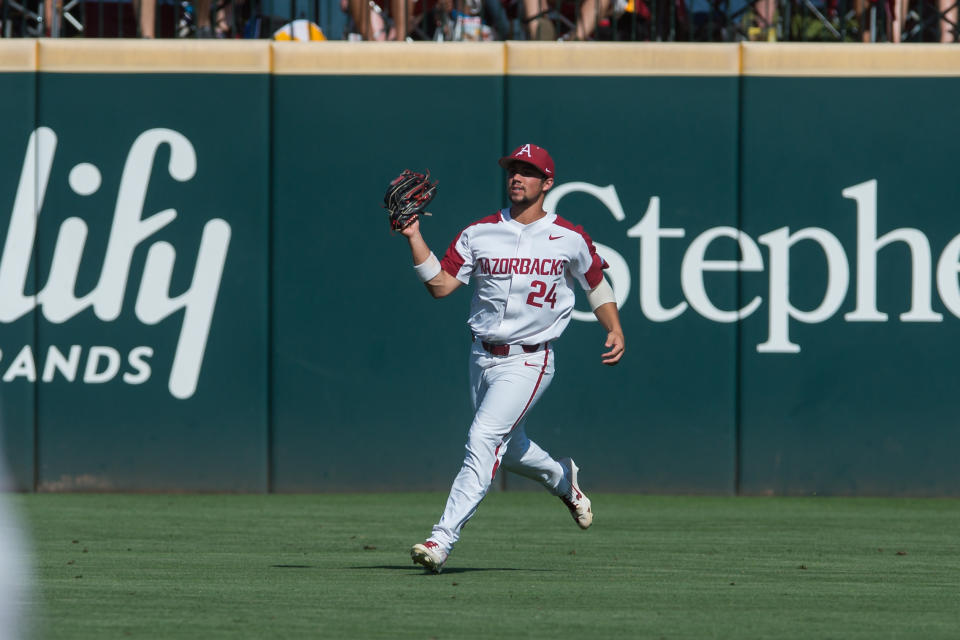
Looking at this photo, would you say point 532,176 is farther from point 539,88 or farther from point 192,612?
point 539,88

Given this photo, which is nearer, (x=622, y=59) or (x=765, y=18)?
(x=622, y=59)

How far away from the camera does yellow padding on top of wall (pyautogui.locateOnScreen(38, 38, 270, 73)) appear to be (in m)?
11.0

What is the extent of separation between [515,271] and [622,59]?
4.14 metres

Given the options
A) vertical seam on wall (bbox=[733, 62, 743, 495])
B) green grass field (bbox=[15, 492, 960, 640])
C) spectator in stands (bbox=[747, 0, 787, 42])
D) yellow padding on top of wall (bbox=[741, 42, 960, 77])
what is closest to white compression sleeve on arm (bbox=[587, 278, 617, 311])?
green grass field (bbox=[15, 492, 960, 640])

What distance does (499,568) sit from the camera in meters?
7.41

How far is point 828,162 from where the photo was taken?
11.2 metres

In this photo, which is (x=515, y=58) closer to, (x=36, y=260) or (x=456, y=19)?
(x=456, y=19)

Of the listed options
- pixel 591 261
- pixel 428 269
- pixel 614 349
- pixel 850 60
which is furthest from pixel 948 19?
pixel 428 269

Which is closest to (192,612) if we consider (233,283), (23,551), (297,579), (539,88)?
(297,579)

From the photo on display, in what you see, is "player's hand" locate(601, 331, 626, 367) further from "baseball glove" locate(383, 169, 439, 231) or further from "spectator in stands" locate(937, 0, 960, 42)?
"spectator in stands" locate(937, 0, 960, 42)

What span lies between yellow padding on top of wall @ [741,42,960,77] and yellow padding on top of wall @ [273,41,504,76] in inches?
73.2

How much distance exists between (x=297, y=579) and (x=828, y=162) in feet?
19.3

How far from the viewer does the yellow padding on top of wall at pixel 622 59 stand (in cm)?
1112

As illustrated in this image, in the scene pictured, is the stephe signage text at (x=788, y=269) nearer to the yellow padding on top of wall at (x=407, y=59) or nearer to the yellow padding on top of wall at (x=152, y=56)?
the yellow padding on top of wall at (x=407, y=59)
